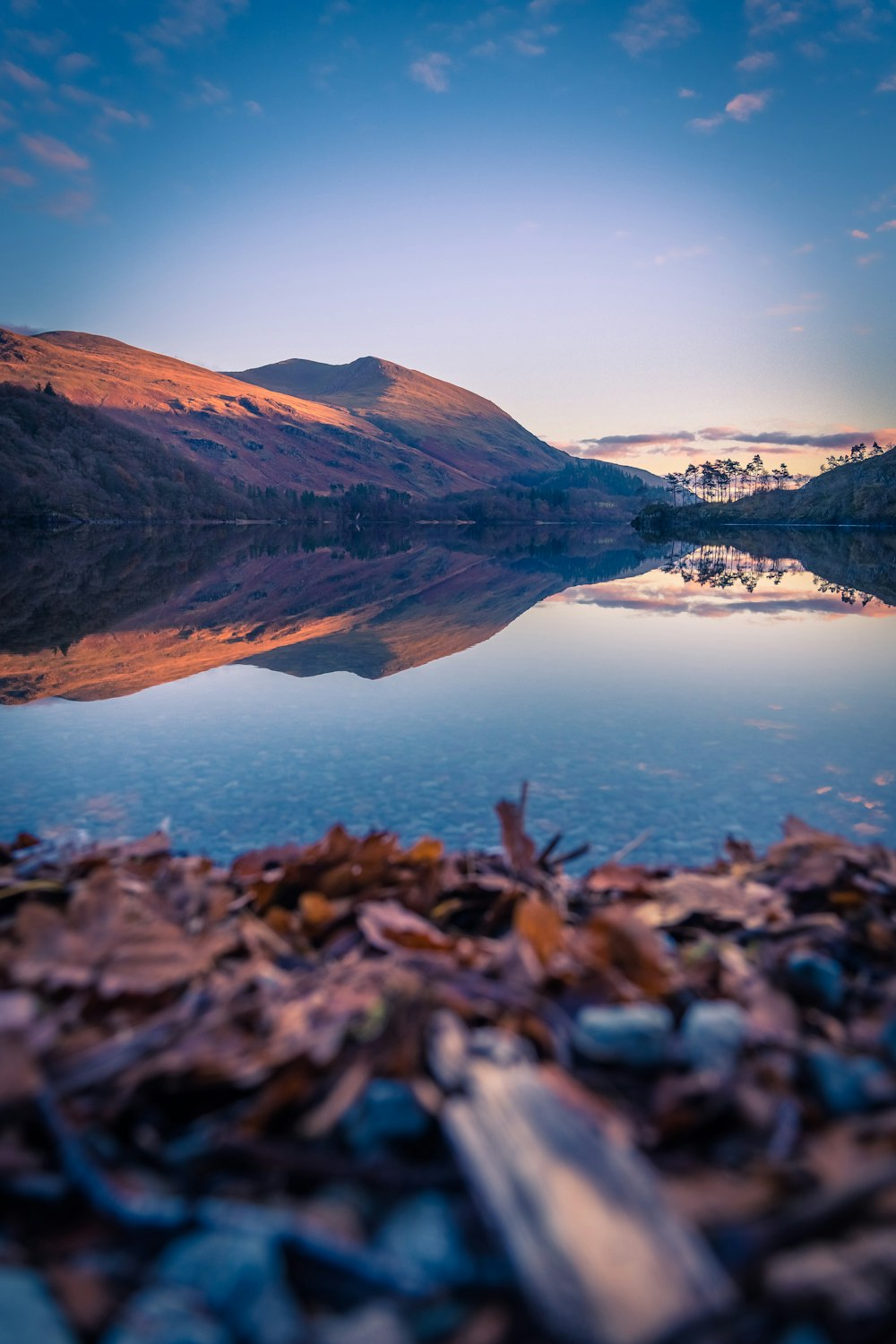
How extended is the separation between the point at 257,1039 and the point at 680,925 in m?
1.82

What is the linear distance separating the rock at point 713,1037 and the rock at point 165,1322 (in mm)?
1287

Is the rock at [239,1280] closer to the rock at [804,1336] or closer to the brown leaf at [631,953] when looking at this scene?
the rock at [804,1336]

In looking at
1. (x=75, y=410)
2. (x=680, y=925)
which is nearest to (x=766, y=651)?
(x=680, y=925)

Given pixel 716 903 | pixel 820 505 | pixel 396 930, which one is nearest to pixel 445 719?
pixel 716 903

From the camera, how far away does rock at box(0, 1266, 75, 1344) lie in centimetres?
139

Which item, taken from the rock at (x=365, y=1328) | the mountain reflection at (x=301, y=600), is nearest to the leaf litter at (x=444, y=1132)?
the rock at (x=365, y=1328)

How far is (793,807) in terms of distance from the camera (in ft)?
19.3

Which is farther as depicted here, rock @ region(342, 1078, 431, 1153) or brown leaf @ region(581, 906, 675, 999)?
brown leaf @ region(581, 906, 675, 999)

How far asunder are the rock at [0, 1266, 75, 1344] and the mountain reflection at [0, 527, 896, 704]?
8840 millimetres

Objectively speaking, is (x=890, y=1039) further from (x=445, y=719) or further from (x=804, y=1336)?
(x=445, y=719)

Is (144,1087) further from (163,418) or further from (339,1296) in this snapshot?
(163,418)

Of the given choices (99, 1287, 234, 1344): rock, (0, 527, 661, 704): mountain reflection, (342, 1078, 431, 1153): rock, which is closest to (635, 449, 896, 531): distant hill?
(0, 527, 661, 704): mountain reflection

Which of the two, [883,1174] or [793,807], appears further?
[793,807]

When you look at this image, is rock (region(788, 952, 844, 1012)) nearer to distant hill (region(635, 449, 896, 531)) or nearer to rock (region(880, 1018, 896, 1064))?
rock (region(880, 1018, 896, 1064))
